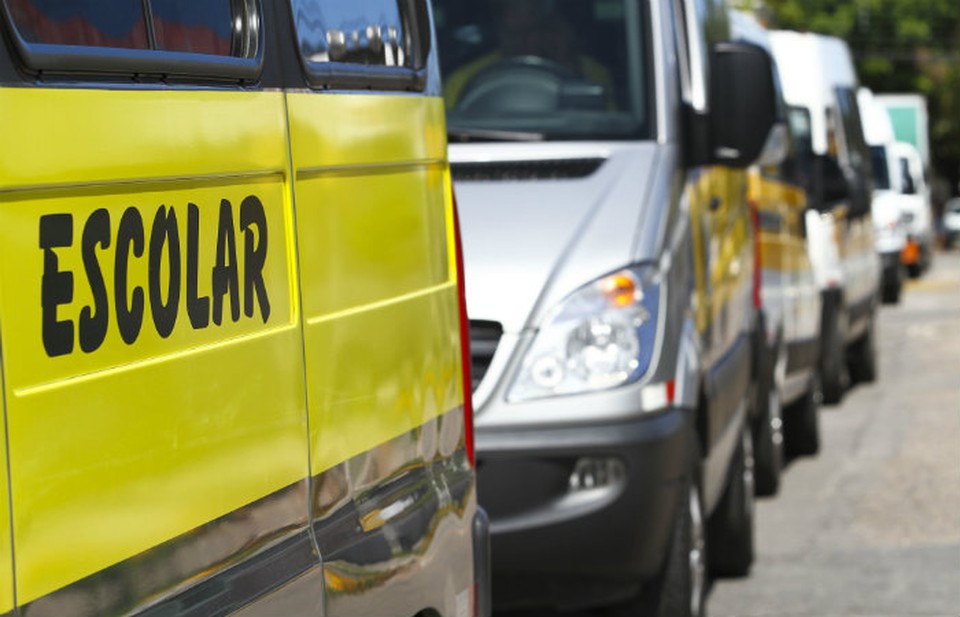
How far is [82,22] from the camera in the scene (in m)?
2.58

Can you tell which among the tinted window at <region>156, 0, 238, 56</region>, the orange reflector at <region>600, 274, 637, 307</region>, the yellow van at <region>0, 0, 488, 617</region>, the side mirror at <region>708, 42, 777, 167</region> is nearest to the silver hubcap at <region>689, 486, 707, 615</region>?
the orange reflector at <region>600, 274, 637, 307</region>

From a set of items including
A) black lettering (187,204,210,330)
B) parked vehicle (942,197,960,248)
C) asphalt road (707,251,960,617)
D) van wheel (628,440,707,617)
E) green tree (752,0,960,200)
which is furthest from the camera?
green tree (752,0,960,200)

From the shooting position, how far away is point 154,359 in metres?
2.65

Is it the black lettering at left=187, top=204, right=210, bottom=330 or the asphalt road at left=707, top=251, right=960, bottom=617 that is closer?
the black lettering at left=187, top=204, right=210, bottom=330

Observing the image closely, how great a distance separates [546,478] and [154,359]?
11.5 ft

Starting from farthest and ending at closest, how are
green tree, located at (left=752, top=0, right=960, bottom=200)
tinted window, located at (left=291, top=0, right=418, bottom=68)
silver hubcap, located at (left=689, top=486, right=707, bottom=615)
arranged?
1. green tree, located at (left=752, top=0, right=960, bottom=200)
2. silver hubcap, located at (left=689, top=486, right=707, bottom=615)
3. tinted window, located at (left=291, top=0, right=418, bottom=68)

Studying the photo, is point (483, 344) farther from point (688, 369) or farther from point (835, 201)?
point (835, 201)

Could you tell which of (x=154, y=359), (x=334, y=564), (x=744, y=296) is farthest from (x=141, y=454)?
(x=744, y=296)

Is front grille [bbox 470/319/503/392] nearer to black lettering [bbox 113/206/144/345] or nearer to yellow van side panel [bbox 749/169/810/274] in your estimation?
black lettering [bbox 113/206/144/345]

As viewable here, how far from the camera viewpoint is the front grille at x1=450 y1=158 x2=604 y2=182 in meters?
6.73

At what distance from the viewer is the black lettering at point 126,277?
256cm

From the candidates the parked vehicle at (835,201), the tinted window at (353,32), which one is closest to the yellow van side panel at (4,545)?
the tinted window at (353,32)

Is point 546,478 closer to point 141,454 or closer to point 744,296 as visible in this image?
point 744,296

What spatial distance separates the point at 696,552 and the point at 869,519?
3048 millimetres
